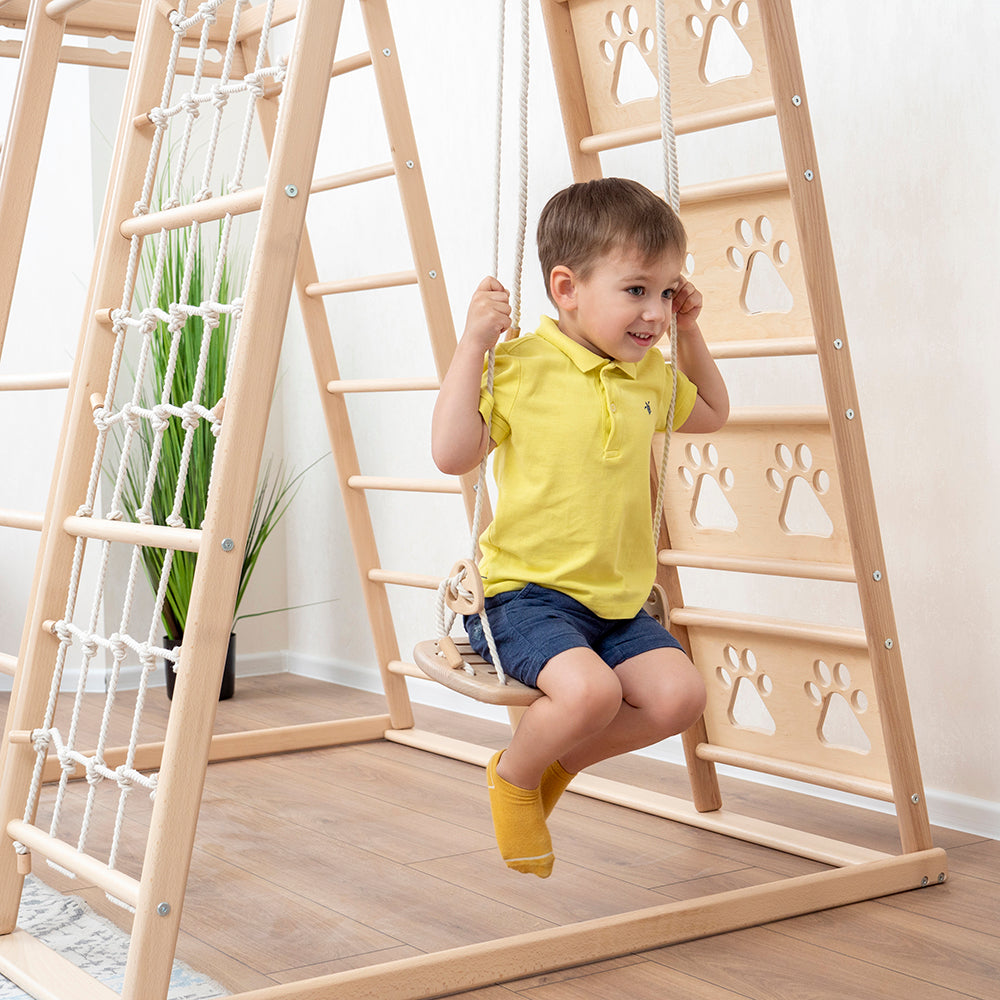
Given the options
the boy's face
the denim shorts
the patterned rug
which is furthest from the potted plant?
the boy's face

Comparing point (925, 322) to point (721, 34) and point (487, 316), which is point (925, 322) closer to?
point (721, 34)

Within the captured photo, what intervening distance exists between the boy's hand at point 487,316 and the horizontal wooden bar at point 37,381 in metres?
0.85

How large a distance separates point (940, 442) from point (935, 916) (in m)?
0.91

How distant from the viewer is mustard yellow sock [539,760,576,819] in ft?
6.70

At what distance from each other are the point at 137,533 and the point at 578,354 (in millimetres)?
718

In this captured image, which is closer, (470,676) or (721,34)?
(470,676)

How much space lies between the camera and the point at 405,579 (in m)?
3.24

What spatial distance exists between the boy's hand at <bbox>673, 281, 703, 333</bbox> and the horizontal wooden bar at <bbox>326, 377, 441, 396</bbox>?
0.90 m

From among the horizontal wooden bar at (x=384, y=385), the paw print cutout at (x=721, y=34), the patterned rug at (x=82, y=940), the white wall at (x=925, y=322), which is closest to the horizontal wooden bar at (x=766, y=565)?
the white wall at (x=925, y=322)

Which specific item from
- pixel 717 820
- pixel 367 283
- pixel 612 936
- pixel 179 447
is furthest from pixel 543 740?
pixel 179 447

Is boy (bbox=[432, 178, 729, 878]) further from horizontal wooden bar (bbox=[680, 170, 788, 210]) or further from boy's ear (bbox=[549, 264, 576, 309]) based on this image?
horizontal wooden bar (bbox=[680, 170, 788, 210])

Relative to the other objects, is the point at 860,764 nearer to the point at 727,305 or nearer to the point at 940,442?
the point at 940,442

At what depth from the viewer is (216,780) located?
10.3ft

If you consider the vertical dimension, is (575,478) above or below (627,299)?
below
